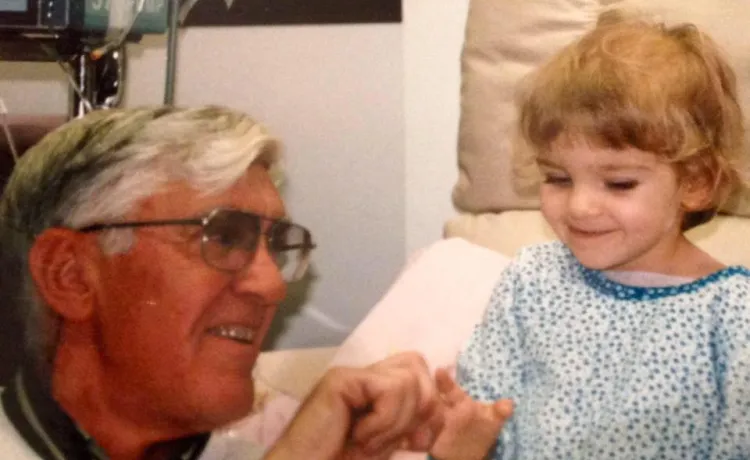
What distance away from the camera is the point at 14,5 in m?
0.68

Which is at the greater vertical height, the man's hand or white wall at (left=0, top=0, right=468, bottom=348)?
white wall at (left=0, top=0, right=468, bottom=348)

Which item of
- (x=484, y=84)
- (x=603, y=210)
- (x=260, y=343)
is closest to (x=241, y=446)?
(x=260, y=343)

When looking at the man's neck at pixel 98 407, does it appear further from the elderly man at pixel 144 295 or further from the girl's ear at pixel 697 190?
the girl's ear at pixel 697 190

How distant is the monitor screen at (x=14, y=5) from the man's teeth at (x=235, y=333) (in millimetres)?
292

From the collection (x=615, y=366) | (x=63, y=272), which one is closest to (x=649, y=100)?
(x=615, y=366)

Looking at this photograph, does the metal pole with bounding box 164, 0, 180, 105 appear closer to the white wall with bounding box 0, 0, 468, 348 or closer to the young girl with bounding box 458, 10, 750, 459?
the white wall with bounding box 0, 0, 468, 348

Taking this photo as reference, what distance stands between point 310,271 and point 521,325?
188 mm

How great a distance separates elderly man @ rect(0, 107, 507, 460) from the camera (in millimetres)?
601

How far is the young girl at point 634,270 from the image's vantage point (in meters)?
0.66

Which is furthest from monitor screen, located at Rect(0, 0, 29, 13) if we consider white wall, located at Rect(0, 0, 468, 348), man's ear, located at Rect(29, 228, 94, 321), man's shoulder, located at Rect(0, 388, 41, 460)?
man's shoulder, located at Rect(0, 388, 41, 460)

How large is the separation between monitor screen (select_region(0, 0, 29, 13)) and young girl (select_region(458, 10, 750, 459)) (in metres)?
0.40

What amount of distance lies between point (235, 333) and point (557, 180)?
0.91 feet

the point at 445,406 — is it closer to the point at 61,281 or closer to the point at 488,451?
the point at 488,451

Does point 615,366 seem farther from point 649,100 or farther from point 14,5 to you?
point 14,5
